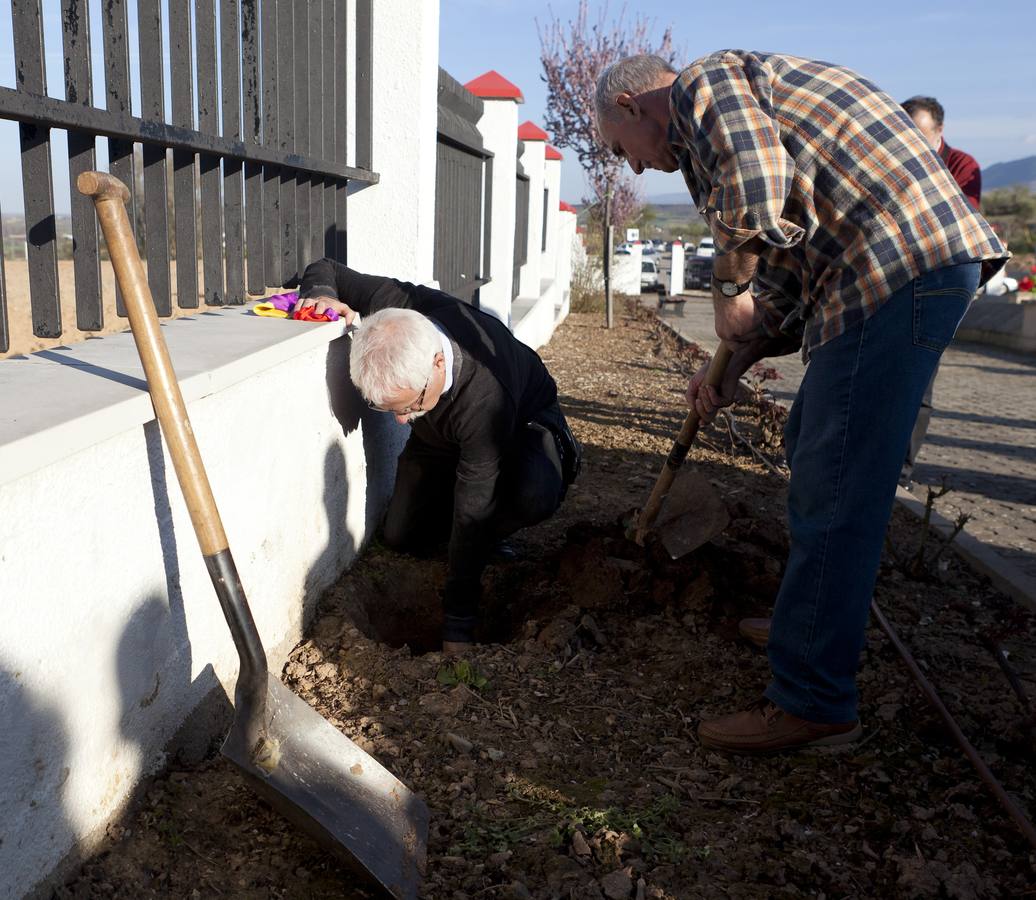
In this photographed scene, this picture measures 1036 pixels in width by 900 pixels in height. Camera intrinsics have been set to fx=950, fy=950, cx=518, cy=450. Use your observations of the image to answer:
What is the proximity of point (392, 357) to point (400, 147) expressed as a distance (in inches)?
64.3

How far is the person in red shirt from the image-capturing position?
15.6 feet

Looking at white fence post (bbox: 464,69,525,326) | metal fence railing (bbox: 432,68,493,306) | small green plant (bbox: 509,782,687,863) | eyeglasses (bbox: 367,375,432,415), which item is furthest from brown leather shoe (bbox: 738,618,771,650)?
white fence post (bbox: 464,69,525,326)

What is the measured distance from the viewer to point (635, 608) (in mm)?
3334

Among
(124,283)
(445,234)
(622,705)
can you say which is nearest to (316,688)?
(622,705)

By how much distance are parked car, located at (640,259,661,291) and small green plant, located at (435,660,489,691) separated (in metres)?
24.3

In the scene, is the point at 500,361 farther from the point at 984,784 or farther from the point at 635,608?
the point at 984,784

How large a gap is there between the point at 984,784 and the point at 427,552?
88.3 inches

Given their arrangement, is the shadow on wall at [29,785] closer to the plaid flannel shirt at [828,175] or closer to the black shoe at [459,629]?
the black shoe at [459,629]

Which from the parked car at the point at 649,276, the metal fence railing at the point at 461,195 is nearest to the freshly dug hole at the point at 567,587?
the metal fence railing at the point at 461,195

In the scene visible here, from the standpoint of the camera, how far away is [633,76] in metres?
2.36

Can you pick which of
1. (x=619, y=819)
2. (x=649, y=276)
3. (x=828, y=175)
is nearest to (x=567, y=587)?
(x=619, y=819)

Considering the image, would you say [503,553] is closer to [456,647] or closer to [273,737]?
Answer: [456,647]

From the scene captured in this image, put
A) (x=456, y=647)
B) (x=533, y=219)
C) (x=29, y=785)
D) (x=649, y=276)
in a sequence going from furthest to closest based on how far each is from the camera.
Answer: (x=649, y=276)
(x=533, y=219)
(x=456, y=647)
(x=29, y=785)

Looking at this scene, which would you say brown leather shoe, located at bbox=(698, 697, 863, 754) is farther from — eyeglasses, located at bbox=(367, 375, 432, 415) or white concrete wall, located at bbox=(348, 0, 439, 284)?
white concrete wall, located at bbox=(348, 0, 439, 284)
